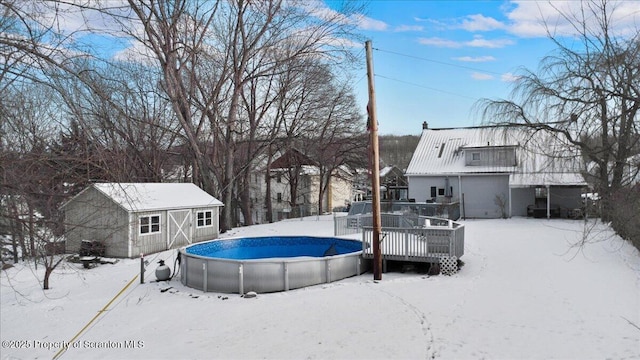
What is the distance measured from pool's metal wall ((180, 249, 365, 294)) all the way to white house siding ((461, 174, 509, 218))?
1753 centimetres

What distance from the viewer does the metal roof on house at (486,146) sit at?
2084 centimetres

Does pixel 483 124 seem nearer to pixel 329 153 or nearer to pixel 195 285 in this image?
pixel 329 153

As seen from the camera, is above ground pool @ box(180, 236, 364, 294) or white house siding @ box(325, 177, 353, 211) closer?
above ground pool @ box(180, 236, 364, 294)

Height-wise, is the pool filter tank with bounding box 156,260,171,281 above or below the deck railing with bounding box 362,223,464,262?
below

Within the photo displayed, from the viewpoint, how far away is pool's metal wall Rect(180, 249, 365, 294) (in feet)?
36.4

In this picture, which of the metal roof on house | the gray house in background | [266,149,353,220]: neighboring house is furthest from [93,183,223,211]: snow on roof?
[266,149,353,220]: neighboring house

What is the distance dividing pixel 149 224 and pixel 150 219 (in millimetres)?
231

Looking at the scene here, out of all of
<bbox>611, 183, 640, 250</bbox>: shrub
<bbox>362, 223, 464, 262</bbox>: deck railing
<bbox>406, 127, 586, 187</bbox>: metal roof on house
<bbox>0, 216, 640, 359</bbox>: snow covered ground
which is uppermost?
<bbox>406, 127, 586, 187</bbox>: metal roof on house

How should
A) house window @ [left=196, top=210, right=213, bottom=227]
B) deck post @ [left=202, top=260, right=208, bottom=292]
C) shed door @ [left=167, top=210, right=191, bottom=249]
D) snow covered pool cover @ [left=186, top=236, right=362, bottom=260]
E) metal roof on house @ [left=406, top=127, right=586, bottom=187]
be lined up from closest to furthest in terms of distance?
1. deck post @ [left=202, top=260, right=208, bottom=292]
2. snow covered pool cover @ [left=186, top=236, right=362, bottom=260]
3. shed door @ [left=167, top=210, right=191, bottom=249]
4. metal roof on house @ [left=406, top=127, right=586, bottom=187]
5. house window @ [left=196, top=210, right=213, bottom=227]

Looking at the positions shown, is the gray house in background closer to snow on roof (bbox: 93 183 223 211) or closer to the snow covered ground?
snow on roof (bbox: 93 183 223 211)

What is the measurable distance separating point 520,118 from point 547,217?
7503 millimetres

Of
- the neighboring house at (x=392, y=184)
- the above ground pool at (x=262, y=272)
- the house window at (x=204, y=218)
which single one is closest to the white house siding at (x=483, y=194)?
the neighboring house at (x=392, y=184)

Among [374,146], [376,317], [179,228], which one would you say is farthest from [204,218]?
[376,317]

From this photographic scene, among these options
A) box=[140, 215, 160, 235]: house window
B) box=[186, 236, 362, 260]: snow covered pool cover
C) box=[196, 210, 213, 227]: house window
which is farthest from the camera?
box=[196, 210, 213, 227]: house window
